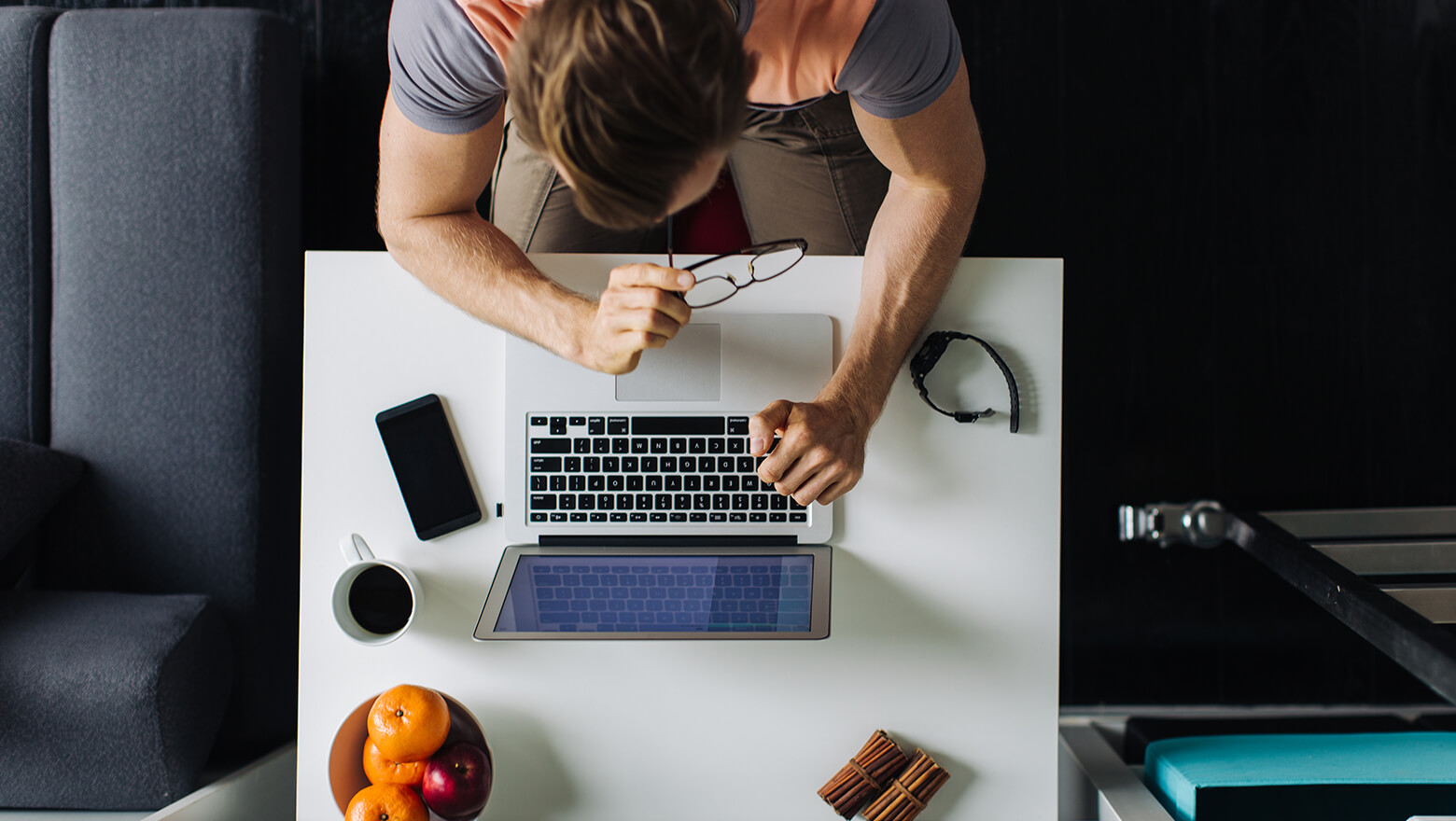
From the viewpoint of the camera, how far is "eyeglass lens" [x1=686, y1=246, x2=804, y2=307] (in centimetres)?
98

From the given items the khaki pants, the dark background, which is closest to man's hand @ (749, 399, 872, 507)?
the khaki pants

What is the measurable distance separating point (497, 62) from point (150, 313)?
2.42 feet

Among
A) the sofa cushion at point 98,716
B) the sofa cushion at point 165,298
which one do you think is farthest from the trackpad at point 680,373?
the sofa cushion at point 98,716

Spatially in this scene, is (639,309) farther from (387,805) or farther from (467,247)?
(387,805)

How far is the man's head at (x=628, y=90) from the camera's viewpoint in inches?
25.5

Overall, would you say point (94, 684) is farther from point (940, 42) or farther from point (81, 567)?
point (940, 42)

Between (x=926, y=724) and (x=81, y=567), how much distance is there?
4.06 ft

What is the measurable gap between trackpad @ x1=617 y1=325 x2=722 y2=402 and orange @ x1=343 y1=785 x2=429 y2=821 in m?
0.47

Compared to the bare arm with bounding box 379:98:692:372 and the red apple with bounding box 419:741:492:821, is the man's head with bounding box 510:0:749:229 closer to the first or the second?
the bare arm with bounding box 379:98:692:372

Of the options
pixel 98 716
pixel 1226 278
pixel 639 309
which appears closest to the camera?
pixel 639 309

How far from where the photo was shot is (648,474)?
3.15ft

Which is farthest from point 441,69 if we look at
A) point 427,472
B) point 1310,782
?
point 1310,782

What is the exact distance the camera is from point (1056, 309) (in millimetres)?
975

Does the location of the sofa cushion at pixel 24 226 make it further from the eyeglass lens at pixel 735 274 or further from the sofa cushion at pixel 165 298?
the eyeglass lens at pixel 735 274
